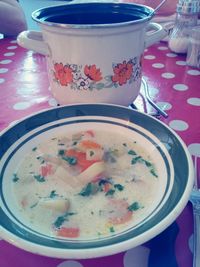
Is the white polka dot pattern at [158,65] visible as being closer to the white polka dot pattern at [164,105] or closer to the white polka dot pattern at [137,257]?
the white polka dot pattern at [164,105]

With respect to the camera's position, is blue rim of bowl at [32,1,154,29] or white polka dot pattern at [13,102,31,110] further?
white polka dot pattern at [13,102,31,110]

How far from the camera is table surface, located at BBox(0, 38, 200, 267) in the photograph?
0.31 m

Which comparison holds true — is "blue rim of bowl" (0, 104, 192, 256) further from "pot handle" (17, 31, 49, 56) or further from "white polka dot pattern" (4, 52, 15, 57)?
"white polka dot pattern" (4, 52, 15, 57)

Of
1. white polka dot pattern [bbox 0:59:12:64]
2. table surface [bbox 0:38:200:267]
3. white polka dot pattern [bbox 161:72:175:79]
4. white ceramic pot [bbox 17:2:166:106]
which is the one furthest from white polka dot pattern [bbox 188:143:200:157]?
white polka dot pattern [bbox 0:59:12:64]

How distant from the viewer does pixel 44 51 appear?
471 millimetres

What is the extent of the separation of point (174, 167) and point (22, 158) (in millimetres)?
196

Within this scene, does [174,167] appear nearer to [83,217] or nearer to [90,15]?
[83,217]

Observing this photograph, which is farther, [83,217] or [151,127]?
[151,127]

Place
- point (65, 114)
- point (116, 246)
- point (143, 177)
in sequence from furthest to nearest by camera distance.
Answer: point (65, 114) < point (143, 177) < point (116, 246)

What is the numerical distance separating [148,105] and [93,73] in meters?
0.18

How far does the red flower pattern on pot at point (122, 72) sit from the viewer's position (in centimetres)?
45

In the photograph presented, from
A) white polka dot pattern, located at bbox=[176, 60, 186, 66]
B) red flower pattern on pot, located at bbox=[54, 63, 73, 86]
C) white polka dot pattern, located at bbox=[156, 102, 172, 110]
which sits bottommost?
white polka dot pattern, located at bbox=[156, 102, 172, 110]

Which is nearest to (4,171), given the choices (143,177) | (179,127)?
(143,177)

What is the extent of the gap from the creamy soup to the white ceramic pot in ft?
0.23
